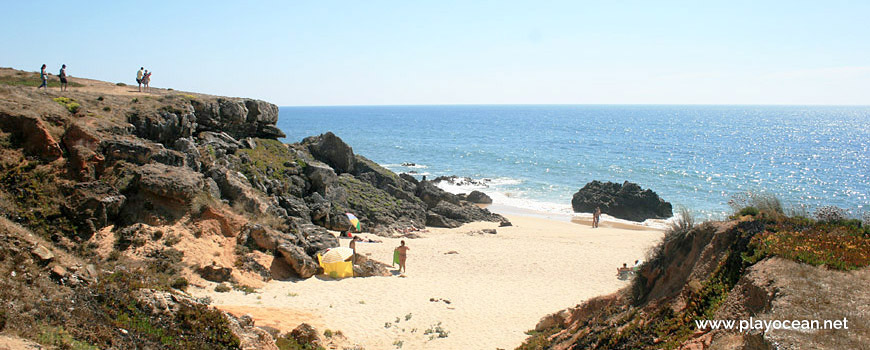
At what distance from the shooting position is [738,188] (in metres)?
49.4

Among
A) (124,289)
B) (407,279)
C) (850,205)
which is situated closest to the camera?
(124,289)

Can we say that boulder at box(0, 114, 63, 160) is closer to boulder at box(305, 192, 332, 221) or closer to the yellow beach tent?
the yellow beach tent

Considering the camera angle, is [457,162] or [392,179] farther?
[457,162]

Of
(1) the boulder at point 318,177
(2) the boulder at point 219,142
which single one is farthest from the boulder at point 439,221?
(2) the boulder at point 219,142

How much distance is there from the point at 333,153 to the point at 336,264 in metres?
17.1

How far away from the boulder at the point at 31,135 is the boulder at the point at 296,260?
22.6 feet

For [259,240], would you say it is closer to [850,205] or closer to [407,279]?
[407,279]

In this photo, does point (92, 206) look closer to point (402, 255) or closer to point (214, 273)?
point (214, 273)

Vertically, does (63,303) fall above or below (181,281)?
above

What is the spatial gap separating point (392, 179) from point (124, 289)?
2627 centimetres

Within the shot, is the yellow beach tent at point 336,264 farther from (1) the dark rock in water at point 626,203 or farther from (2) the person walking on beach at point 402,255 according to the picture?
(1) the dark rock in water at point 626,203

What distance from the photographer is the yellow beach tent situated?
17797mm

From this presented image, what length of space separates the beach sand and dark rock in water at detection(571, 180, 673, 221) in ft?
43.2

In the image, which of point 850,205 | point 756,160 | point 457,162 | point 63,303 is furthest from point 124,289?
point 756,160
